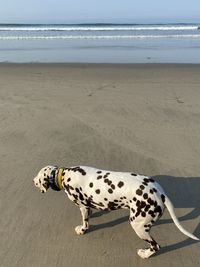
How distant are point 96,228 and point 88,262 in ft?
2.29

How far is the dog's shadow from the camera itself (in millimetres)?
5129

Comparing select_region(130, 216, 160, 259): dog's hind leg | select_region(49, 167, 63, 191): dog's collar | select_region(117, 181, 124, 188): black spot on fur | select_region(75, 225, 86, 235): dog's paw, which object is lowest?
select_region(75, 225, 86, 235): dog's paw

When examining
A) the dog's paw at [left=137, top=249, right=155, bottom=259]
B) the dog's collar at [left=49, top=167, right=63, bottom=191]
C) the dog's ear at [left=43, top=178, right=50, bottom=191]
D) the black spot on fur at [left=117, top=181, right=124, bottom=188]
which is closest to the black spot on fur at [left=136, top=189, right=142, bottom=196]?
the black spot on fur at [left=117, top=181, right=124, bottom=188]

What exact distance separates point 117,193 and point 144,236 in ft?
1.82

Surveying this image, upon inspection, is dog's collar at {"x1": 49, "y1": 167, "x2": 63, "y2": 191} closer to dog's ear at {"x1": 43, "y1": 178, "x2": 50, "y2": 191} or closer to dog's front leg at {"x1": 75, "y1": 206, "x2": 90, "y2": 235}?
dog's ear at {"x1": 43, "y1": 178, "x2": 50, "y2": 191}

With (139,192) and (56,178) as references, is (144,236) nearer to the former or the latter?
(139,192)

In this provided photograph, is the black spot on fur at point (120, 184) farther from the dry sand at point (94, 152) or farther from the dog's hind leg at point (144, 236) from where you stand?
the dry sand at point (94, 152)

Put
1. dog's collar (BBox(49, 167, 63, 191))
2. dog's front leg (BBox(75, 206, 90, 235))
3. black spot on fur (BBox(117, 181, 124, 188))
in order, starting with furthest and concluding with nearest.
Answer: dog's front leg (BBox(75, 206, 90, 235)), dog's collar (BBox(49, 167, 63, 191)), black spot on fur (BBox(117, 181, 124, 188))

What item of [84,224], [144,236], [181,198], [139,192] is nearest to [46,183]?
[84,224]

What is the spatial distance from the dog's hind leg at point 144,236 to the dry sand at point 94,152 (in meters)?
0.09

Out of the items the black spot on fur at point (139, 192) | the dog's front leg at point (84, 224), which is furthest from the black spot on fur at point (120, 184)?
the dog's front leg at point (84, 224)

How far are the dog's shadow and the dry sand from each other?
13 millimetres

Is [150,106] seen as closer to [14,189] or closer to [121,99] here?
[121,99]

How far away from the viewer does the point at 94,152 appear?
7.54 m
